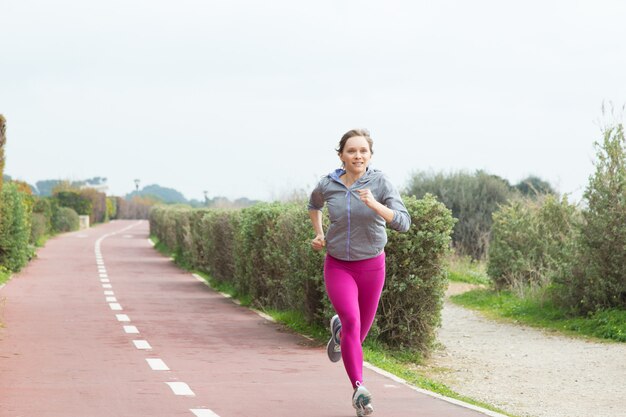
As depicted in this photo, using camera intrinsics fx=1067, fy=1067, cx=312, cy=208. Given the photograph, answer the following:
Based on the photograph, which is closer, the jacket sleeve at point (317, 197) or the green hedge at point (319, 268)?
the jacket sleeve at point (317, 197)

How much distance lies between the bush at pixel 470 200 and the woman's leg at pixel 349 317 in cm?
2336

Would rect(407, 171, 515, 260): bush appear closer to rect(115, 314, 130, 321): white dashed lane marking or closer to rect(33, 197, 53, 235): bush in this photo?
rect(115, 314, 130, 321): white dashed lane marking

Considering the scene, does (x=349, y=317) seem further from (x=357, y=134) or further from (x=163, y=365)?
(x=163, y=365)

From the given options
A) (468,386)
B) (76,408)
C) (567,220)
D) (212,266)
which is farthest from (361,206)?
(212,266)

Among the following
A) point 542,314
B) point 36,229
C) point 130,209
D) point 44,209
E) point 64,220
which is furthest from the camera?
point 130,209

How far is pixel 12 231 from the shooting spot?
1075 inches

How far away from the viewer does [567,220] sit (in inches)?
841

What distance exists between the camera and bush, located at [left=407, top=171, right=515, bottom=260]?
32094 mm

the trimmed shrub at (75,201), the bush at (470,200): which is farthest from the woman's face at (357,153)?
the trimmed shrub at (75,201)

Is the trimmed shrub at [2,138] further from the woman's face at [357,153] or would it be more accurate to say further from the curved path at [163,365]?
the woman's face at [357,153]

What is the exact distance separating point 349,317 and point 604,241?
30.6 ft

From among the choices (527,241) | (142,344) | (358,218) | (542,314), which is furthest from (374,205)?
(527,241)

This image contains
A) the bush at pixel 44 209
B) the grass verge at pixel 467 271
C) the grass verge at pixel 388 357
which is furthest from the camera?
the bush at pixel 44 209

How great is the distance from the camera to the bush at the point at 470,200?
3209 cm
